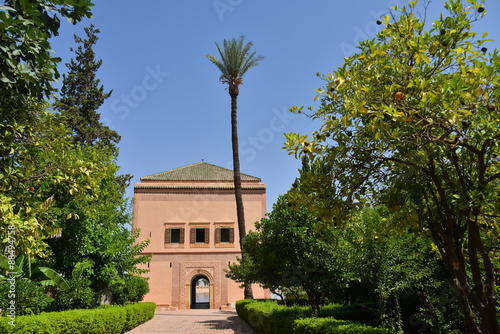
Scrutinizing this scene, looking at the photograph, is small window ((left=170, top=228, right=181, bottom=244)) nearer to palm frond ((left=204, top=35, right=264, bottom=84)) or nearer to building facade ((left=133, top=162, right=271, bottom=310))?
building facade ((left=133, top=162, right=271, bottom=310))

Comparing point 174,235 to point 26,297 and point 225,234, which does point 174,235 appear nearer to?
point 225,234

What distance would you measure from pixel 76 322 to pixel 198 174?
Answer: 22.7 m

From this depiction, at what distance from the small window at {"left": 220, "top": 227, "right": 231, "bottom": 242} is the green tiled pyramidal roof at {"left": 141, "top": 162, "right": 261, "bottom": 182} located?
163 inches

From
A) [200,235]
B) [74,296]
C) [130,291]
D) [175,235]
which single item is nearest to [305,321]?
[74,296]

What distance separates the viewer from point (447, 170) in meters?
4.77

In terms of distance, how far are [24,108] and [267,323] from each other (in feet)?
28.6

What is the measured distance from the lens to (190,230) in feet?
94.3

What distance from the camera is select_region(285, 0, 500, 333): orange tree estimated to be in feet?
11.9

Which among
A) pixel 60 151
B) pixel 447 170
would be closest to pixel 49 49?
pixel 60 151

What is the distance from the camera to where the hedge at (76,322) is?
23.4 ft

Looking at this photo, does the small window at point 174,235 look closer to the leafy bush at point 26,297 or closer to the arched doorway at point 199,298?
the arched doorway at point 199,298

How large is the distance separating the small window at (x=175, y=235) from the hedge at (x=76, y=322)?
1356 centimetres

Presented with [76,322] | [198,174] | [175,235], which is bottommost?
[76,322]

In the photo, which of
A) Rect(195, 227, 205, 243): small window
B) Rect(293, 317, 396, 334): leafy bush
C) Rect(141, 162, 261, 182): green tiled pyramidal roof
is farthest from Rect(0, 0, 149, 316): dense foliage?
Rect(141, 162, 261, 182): green tiled pyramidal roof
